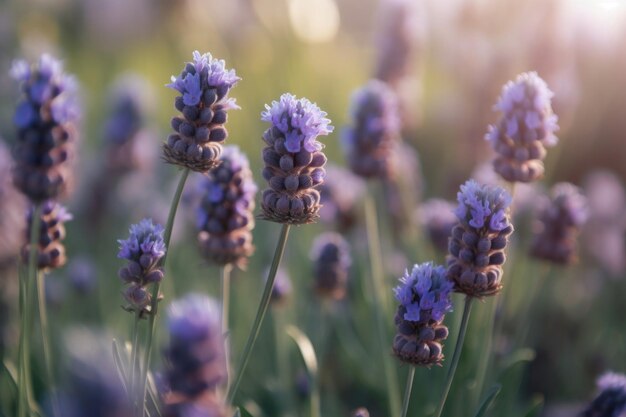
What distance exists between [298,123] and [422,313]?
784 millimetres

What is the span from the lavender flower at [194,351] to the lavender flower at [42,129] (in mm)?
1536

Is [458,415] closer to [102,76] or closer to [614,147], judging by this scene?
[614,147]

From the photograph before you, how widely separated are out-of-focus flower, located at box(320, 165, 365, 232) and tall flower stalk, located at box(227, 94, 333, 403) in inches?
89.1

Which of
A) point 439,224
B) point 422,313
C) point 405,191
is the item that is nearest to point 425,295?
point 422,313

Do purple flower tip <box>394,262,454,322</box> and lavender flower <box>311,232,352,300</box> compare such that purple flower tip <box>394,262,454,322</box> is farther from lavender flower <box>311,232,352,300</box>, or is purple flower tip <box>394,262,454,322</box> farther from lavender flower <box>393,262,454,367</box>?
lavender flower <box>311,232,352,300</box>

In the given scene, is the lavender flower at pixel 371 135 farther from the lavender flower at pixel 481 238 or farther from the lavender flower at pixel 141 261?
the lavender flower at pixel 141 261

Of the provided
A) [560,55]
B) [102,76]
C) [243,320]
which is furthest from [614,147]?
[102,76]

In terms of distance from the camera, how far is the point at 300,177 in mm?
2730

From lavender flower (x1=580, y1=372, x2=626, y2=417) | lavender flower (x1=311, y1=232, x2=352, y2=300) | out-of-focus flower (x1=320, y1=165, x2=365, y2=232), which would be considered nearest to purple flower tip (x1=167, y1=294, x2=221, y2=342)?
lavender flower (x1=580, y1=372, x2=626, y2=417)

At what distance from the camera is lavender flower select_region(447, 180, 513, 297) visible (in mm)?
2725

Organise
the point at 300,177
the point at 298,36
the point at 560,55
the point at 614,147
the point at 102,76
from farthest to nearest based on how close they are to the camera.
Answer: the point at 298,36
the point at 102,76
the point at 614,147
the point at 560,55
the point at 300,177

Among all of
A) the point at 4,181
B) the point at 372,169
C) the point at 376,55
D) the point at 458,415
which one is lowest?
the point at 458,415

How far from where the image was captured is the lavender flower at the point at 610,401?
10.2ft

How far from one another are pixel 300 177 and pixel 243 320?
106 inches
